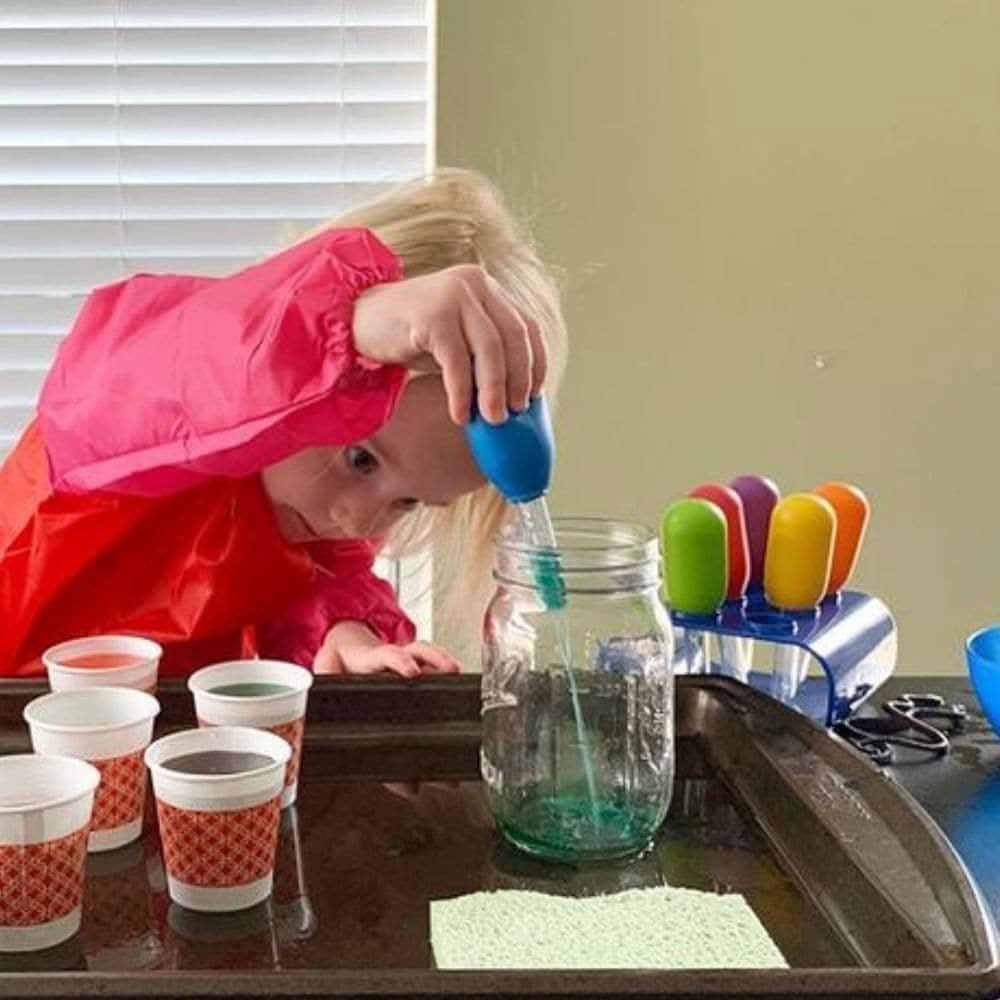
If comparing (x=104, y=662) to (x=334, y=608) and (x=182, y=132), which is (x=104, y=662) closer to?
(x=334, y=608)

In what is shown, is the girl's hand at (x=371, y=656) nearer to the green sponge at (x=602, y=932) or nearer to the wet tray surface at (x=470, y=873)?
the wet tray surface at (x=470, y=873)

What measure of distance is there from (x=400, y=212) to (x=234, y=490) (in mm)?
243

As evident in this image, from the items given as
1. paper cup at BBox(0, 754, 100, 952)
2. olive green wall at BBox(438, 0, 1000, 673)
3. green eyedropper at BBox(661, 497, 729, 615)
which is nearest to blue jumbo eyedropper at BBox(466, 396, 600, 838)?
green eyedropper at BBox(661, 497, 729, 615)

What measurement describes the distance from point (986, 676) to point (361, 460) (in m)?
0.45

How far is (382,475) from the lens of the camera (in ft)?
3.62

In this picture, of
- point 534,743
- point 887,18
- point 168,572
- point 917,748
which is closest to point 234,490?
point 168,572

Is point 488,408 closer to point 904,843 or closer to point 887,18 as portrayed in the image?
point 904,843

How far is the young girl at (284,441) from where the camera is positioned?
85 centimetres

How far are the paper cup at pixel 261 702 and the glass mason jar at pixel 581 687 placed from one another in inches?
4.3

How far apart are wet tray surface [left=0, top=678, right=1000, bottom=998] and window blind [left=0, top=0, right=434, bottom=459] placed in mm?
762

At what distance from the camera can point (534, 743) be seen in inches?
35.3

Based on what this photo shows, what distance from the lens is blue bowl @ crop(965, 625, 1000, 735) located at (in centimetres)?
100

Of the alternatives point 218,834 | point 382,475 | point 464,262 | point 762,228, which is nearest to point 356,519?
point 382,475

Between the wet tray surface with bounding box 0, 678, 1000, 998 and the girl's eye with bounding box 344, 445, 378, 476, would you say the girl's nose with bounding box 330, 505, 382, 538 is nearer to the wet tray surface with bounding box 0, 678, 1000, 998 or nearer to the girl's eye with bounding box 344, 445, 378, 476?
the girl's eye with bounding box 344, 445, 378, 476
